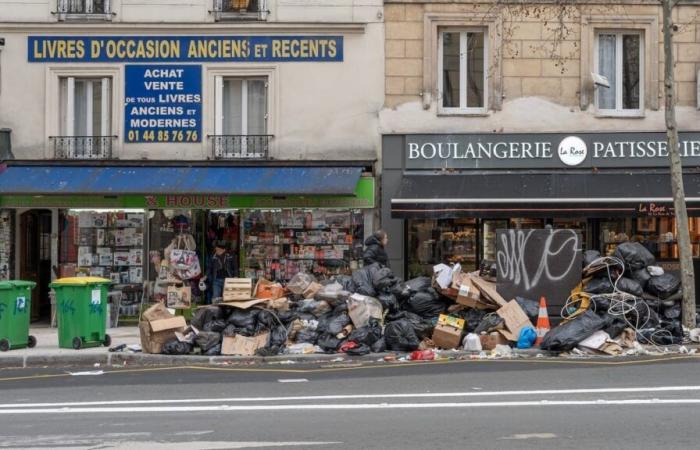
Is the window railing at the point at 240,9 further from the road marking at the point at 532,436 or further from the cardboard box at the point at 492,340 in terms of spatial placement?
the road marking at the point at 532,436

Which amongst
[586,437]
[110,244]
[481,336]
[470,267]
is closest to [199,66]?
[110,244]

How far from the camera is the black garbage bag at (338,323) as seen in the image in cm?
1373

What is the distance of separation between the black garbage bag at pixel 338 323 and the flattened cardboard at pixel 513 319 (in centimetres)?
228

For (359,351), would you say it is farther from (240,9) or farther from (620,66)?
(620,66)

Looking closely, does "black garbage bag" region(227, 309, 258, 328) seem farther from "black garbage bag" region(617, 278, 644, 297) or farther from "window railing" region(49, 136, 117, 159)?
"window railing" region(49, 136, 117, 159)

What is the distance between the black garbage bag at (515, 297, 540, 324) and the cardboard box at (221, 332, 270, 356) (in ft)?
13.1

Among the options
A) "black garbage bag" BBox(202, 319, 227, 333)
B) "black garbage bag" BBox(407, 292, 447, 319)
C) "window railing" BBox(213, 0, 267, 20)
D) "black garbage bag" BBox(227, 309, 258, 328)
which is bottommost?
"black garbage bag" BBox(202, 319, 227, 333)

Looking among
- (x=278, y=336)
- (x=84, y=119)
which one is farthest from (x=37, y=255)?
(x=278, y=336)

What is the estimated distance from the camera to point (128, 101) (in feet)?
61.8

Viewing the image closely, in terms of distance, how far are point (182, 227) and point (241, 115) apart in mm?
2608

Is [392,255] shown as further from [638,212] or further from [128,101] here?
[128,101]

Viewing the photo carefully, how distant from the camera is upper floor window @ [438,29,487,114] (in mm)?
19047

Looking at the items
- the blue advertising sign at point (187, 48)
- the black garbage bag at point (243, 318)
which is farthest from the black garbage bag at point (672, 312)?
the blue advertising sign at point (187, 48)

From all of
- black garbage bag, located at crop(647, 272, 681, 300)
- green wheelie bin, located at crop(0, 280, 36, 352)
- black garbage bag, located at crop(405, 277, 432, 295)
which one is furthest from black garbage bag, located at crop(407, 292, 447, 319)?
green wheelie bin, located at crop(0, 280, 36, 352)
